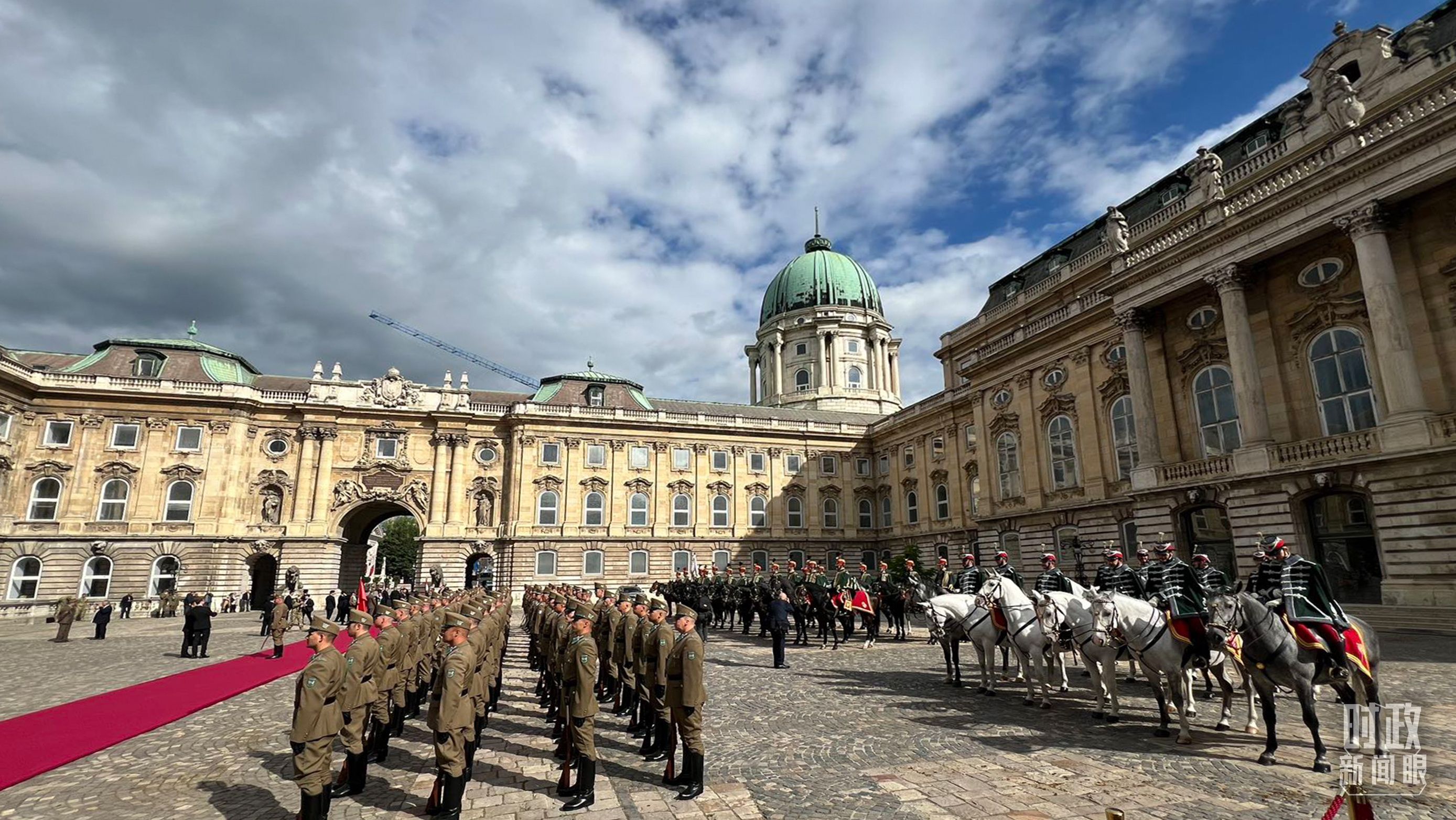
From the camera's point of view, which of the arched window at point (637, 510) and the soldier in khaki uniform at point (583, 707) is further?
the arched window at point (637, 510)

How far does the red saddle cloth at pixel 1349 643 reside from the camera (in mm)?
8086

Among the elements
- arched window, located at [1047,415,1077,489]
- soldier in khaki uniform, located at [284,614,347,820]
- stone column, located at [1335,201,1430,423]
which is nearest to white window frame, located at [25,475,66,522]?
soldier in khaki uniform, located at [284,614,347,820]

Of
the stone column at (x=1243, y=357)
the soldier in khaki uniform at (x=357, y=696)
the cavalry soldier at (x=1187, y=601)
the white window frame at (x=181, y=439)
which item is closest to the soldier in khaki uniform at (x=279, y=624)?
the soldier in khaki uniform at (x=357, y=696)

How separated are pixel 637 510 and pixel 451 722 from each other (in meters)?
41.8

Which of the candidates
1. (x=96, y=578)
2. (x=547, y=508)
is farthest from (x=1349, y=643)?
(x=96, y=578)

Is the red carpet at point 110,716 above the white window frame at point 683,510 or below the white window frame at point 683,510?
below

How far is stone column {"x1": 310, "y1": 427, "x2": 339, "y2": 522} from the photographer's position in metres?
42.7

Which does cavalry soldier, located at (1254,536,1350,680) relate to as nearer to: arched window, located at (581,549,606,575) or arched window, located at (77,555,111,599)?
arched window, located at (581,549,606,575)

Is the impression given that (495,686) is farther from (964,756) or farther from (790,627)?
(790,627)

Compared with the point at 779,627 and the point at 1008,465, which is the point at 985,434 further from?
the point at 779,627

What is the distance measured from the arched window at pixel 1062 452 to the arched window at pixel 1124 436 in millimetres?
1889

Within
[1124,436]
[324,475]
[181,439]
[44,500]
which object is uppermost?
[181,439]

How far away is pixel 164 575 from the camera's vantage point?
3909cm

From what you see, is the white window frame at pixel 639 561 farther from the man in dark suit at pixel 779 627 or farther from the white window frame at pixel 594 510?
the man in dark suit at pixel 779 627
